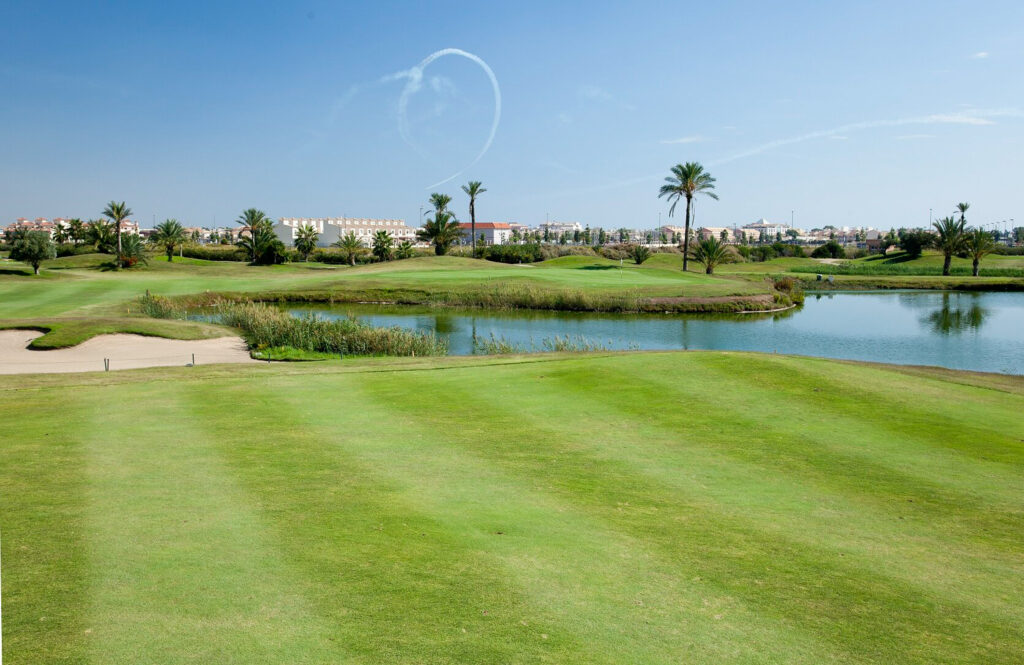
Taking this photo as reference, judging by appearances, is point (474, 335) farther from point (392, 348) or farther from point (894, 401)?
point (894, 401)

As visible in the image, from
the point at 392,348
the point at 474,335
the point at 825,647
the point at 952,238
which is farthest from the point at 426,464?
the point at 952,238

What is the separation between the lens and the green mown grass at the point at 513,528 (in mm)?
5797

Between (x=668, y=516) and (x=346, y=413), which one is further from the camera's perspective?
(x=346, y=413)

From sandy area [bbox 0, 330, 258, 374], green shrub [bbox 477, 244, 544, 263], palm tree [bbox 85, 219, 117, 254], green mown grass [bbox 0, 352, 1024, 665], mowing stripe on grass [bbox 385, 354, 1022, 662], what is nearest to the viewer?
green mown grass [bbox 0, 352, 1024, 665]

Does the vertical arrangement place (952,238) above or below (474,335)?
above

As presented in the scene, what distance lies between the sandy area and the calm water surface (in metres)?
9.44

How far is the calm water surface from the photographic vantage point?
3444 cm

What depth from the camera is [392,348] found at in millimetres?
28625

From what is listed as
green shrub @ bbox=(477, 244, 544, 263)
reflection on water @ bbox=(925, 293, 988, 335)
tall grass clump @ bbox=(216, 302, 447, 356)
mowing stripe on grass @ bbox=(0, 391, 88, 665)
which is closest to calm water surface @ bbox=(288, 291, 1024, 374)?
reflection on water @ bbox=(925, 293, 988, 335)

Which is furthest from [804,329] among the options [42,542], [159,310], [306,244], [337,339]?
[306,244]

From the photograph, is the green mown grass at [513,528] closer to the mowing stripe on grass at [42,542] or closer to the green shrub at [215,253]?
the mowing stripe on grass at [42,542]

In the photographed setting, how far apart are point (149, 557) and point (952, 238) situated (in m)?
101

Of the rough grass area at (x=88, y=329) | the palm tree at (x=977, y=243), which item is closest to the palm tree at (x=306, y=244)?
the rough grass area at (x=88, y=329)

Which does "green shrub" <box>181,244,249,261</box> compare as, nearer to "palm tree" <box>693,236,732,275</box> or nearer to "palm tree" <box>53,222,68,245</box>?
"palm tree" <box>53,222,68,245</box>
